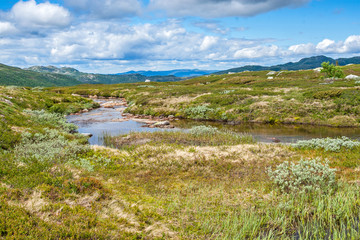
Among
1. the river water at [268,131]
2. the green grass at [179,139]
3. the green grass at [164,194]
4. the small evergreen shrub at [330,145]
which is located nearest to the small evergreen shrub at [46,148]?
the green grass at [164,194]

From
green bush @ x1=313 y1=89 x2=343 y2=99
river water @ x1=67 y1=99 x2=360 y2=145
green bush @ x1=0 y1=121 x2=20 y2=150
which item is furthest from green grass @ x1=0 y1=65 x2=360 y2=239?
green bush @ x1=313 y1=89 x2=343 y2=99

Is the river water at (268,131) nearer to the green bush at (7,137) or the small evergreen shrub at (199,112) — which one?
the green bush at (7,137)

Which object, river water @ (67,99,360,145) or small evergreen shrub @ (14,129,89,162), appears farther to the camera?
river water @ (67,99,360,145)

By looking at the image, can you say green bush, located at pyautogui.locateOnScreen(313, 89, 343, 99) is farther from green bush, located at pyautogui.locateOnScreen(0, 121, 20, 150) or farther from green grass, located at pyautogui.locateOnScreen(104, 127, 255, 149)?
green bush, located at pyautogui.locateOnScreen(0, 121, 20, 150)

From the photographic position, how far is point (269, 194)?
9977 millimetres

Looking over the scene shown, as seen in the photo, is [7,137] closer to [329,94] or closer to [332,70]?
[329,94]

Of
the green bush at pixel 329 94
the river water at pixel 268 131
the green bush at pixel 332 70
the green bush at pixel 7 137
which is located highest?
the green bush at pixel 332 70

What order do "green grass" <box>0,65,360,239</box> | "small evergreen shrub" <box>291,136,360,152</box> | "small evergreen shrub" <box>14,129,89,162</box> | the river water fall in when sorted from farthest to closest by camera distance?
the river water, "small evergreen shrub" <box>291,136,360,152</box>, "small evergreen shrub" <box>14,129,89,162</box>, "green grass" <box>0,65,360,239</box>

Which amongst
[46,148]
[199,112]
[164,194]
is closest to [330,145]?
[164,194]

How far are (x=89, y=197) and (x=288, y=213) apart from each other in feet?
24.5

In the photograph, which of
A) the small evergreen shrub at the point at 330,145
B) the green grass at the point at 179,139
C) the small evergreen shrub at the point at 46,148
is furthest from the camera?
the green grass at the point at 179,139

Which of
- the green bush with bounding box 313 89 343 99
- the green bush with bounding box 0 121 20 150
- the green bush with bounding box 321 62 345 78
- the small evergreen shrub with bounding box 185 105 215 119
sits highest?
the green bush with bounding box 321 62 345 78

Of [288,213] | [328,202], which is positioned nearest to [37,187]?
[288,213]

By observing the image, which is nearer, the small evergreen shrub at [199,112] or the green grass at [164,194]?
the green grass at [164,194]
